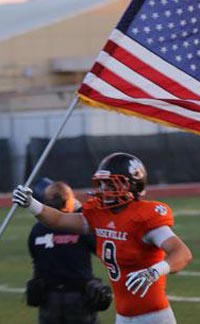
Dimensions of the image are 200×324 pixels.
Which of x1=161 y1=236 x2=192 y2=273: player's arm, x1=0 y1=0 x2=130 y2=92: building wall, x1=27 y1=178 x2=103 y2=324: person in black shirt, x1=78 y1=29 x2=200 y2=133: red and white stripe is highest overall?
x1=78 y1=29 x2=200 y2=133: red and white stripe

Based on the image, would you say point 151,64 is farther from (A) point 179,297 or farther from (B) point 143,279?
(A) point 179,297

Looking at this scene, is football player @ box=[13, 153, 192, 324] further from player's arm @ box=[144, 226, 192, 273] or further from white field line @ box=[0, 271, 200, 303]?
white field line @ box=[0, 271, 200, 303]

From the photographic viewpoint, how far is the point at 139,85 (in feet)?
21.0

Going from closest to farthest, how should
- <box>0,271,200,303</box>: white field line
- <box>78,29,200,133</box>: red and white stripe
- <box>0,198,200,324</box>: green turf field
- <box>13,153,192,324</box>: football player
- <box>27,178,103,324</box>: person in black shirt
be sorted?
<box>13,153,192,324</box>: football player < <box>78,29,200,133</box>: red and white stripe < <box>27,178,103,324</box>: person in black shirt < <box>0,198,200,324</box>: green turf field < <box>0,271,200,303</box>: white field line

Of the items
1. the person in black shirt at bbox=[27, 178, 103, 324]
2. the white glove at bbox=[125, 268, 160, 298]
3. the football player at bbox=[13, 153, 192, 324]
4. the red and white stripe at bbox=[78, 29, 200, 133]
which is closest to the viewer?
the white glove at bbox=[125, 268, 160, 298]

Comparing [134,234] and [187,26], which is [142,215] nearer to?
[134,234]

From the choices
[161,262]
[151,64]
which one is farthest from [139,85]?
[161,262]

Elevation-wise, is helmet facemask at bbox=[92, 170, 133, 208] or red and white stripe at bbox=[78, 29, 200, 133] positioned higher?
red and white stripe at bbox=[78, 29, 200, 133]

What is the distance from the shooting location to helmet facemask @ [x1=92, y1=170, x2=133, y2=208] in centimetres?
513

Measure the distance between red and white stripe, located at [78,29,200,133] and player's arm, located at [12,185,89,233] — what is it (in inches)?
36.8

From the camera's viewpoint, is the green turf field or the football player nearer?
the football player

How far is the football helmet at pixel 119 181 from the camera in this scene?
202 inches

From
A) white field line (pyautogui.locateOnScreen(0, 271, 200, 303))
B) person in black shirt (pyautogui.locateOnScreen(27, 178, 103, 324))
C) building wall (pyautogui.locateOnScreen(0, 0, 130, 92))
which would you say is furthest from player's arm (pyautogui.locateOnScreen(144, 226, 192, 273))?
building wall (pyautogui.locateOnScreen(0, 0, 130, 92))

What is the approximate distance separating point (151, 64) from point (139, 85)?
5.9 inches
